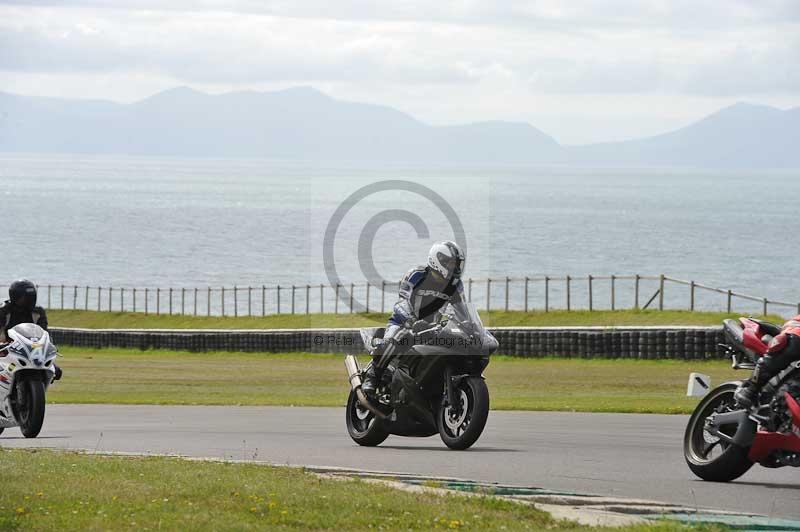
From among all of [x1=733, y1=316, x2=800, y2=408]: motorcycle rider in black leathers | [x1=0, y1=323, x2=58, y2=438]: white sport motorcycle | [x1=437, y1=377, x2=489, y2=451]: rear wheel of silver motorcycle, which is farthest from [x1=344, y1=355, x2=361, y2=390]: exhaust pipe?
[x1=733, y1=316, x2=800, y2=408]: motorcycle rider in black leathers

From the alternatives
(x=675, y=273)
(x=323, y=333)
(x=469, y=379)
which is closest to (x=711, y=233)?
(x=675, y=273)

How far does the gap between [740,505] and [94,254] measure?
147623mm

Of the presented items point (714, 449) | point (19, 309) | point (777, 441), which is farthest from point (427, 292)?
point (19, 309)

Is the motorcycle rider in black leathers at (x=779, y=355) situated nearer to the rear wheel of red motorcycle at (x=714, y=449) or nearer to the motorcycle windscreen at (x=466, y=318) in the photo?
the rear wheel of red motorcycle at (x=714, y=449)

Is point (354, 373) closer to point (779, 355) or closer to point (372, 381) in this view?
point (372, 381)

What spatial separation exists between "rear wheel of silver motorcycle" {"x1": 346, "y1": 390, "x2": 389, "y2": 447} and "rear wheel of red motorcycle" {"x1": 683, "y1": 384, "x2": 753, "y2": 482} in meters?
4.22

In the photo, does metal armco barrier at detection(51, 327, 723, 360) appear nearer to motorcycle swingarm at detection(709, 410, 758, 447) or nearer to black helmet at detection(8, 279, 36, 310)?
black helmet at detection(8, 279, 36, 310)

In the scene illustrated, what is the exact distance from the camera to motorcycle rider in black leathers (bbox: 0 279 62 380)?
16.2m

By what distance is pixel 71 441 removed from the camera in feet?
52.9

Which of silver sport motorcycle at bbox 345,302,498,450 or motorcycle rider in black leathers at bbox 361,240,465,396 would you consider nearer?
silver sport motorcycle at bbox 345,302,498,450

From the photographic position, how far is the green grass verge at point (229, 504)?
8.73 metres

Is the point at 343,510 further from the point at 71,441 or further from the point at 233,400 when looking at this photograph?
the point at 233,400

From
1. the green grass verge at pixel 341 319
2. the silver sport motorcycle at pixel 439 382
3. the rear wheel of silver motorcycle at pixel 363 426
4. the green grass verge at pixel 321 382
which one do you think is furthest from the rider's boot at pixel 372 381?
the green grass verge at pixel 341 319

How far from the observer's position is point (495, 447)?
14.8 m
